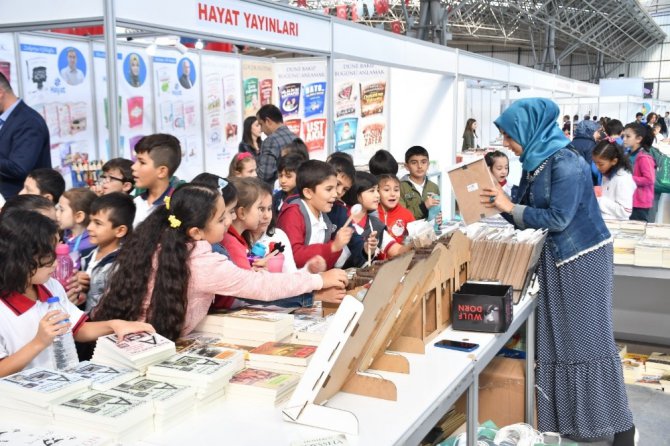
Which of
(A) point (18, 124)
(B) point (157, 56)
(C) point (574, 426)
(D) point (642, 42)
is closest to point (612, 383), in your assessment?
(C) point (574, 426)

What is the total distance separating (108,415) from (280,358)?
0.49 meters

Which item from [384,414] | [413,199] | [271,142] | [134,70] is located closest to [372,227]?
[413,199]

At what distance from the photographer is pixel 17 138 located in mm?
3697

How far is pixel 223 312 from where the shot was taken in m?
2.15

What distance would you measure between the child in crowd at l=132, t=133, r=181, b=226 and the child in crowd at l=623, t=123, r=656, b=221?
14.6ft

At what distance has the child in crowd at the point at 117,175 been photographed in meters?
3.56

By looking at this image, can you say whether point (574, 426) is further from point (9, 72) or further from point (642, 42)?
point (642, 42)

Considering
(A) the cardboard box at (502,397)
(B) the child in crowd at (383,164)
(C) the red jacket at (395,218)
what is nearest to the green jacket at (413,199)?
(B) the child in crowd at (383,164)

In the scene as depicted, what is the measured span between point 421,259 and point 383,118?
6490mm

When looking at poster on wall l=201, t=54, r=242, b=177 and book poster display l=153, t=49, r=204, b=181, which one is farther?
poster on wall l=201, t=54, r=242, b=177

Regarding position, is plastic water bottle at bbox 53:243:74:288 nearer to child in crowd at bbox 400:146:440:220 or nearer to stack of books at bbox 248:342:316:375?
stack of books at bbox 248:342:316:375

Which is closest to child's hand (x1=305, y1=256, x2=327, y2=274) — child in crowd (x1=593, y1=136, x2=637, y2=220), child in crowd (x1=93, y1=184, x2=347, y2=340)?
child in crowd (x1=93, y1=184, x2=347, y2=340)

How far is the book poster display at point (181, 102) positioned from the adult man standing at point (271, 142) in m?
1.71

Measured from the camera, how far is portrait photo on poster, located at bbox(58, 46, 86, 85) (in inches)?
223
